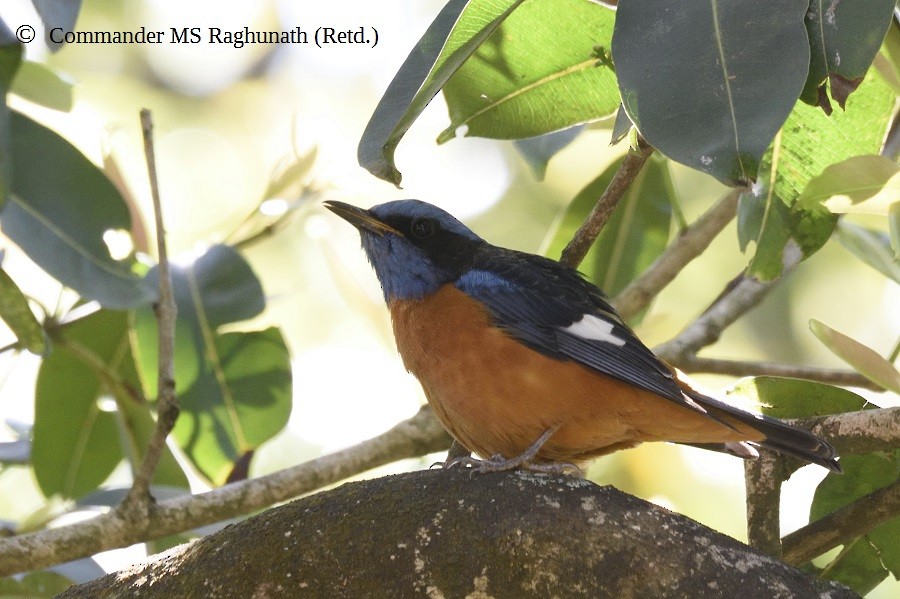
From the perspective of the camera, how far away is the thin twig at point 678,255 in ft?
15.0

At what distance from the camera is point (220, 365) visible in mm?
4660

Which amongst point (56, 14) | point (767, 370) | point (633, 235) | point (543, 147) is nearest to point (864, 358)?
point (767, 370)

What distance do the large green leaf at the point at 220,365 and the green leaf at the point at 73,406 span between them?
39 centimetres

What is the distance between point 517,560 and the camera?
7.69 ft

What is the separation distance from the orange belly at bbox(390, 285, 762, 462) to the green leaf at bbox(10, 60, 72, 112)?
2.00m

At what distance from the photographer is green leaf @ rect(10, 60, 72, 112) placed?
14.3 feet

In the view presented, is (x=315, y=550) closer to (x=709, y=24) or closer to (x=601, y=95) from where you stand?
(x=709, y=24)

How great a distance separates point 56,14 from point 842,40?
2.28 meters

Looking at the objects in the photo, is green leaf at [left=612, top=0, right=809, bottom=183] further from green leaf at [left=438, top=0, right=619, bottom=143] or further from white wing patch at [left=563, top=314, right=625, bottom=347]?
white wing patch at [left=563, top=314, right=625, bottom=347]

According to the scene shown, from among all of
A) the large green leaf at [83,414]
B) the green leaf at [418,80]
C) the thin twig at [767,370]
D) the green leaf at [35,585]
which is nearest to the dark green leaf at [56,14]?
the green leaf at [418,80]

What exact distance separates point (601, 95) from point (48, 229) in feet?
7.09

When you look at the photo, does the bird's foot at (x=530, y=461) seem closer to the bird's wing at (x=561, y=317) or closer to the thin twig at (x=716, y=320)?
the bird's wing at (x=561, y=317)

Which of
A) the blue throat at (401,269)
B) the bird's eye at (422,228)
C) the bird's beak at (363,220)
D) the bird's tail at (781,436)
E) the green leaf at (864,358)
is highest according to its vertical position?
the bird's beak at (363,220)

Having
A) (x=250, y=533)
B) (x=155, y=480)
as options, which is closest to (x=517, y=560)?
(x=250, y=533)
